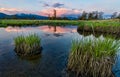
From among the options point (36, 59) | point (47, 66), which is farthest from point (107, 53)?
point (36, 59)

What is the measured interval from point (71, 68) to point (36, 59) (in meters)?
3.71

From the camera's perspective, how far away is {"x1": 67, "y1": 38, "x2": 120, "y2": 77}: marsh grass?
32.0 ft

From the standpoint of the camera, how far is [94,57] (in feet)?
32.5

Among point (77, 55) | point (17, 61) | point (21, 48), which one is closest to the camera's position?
point (77, 55)

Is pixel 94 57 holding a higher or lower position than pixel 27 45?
higher

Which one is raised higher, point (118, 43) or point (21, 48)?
point (118, 43)

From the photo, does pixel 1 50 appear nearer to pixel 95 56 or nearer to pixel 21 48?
pixel 21 48

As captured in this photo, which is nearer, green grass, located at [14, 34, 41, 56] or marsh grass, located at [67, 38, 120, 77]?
marsh grass, located at [67, 38, 120, 77]

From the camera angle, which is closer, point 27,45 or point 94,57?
point 94,57

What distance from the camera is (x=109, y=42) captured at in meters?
9.77

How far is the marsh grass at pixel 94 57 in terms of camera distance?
976 centimetres

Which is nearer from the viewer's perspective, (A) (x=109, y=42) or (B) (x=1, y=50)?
(A) (x=109, y=42)

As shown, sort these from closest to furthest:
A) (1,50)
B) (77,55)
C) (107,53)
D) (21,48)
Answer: (107,53) < (77,55) < (21,48) < (1,50)

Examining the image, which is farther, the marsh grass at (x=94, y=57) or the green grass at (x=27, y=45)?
the green grass at (x=27, y=45)
